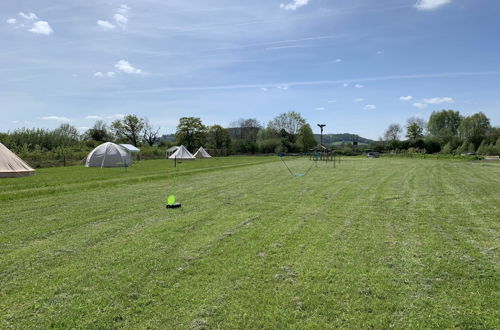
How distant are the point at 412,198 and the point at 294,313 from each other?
8234 millimetres

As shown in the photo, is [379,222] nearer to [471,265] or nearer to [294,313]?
[471,265]

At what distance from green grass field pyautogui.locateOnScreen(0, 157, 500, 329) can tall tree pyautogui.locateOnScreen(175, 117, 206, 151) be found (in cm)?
5700

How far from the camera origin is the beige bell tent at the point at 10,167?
15.8m

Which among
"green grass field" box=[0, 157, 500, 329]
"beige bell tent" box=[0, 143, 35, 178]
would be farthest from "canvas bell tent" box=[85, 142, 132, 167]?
"green grass field" box=[0, 157, 500, 329]

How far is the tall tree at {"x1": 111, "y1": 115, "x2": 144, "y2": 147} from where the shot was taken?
64938 mm

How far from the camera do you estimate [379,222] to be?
6.73 metres

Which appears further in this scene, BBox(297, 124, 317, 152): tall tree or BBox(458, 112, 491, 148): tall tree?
BBox(297, 124, 317, 152): tall tree

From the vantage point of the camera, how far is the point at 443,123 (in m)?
72.3

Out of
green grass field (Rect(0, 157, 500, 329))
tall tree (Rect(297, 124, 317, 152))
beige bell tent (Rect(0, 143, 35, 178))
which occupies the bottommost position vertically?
green grass field (Rect(0, 157, 500, 329))

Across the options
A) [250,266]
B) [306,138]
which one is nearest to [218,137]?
[306,138]

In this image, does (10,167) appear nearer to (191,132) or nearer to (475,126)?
(191,132)

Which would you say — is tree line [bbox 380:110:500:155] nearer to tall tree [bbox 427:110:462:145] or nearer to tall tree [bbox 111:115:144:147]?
tall tree [bbox 427:110:462:145]

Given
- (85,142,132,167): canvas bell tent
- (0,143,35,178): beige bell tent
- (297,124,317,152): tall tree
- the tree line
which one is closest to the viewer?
(0,143,35,178): beige bell tent

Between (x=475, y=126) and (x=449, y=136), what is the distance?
4924 mm
